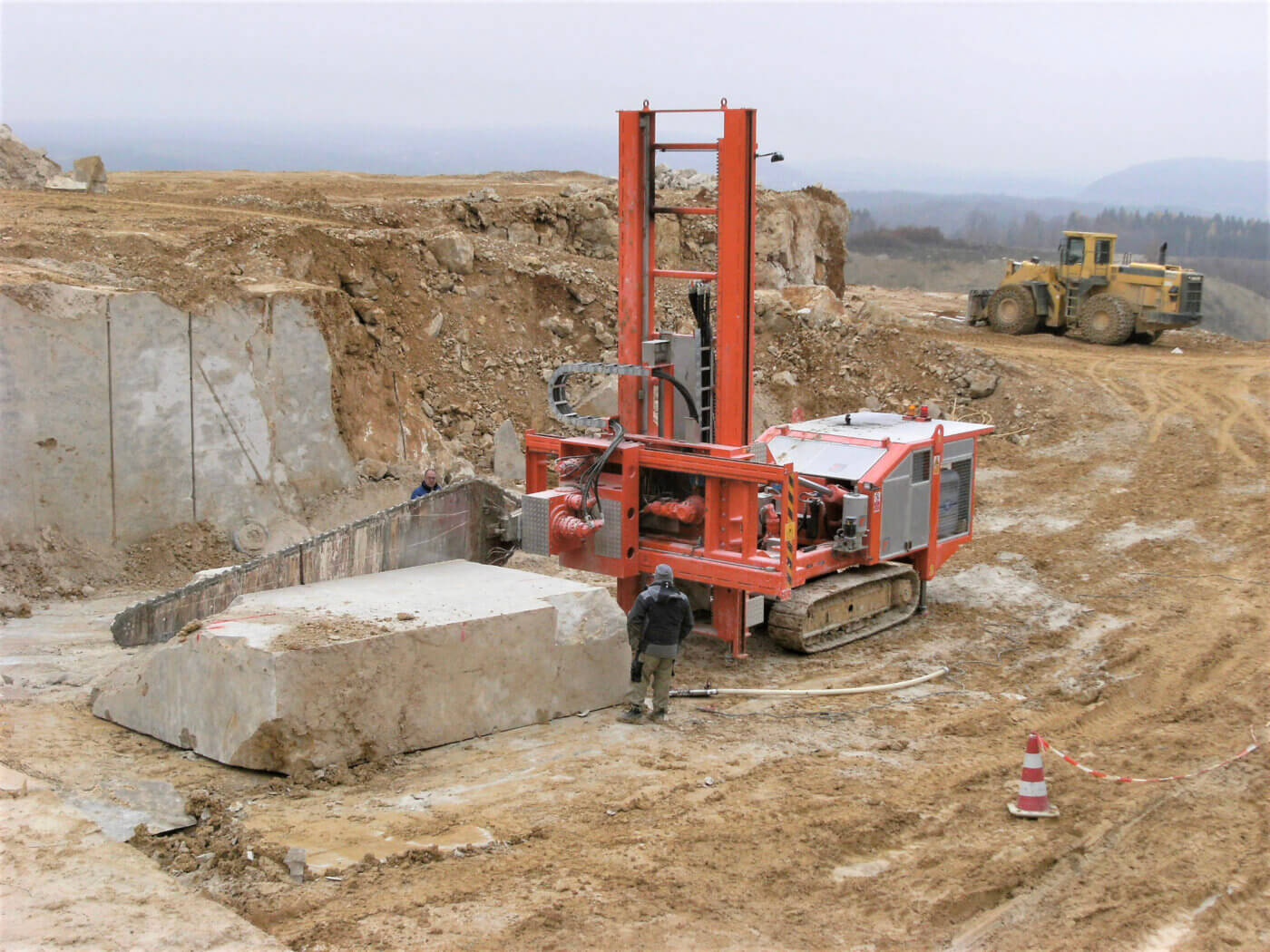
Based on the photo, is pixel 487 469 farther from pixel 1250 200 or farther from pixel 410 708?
pixel 1250 200

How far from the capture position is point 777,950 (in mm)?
6051

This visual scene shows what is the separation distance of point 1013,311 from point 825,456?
58.9 feet

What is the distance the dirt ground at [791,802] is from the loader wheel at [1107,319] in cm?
1374

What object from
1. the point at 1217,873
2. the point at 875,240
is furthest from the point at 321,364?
the point at 875,240

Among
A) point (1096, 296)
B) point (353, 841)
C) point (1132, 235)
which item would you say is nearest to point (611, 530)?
point (353, 841)

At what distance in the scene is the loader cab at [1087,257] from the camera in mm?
27234

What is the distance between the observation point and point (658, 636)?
8.89 meters

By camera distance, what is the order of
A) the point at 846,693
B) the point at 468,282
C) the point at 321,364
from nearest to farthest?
the point at 846,693 → the point at 321,364 → the point at 468,282

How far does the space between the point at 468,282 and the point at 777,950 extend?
13.1 meters

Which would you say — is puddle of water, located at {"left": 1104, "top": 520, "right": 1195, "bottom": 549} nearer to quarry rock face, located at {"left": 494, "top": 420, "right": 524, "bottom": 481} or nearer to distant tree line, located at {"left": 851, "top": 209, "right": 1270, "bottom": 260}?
quarry rock face, located at {"left": 494, "top": 420, "right": 524, "bottom": 481}

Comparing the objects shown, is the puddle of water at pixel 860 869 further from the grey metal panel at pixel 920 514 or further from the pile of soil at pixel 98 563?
the pile of soil at pixel 98 563

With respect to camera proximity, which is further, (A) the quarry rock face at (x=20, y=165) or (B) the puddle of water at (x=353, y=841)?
(A) the quarry rock face at (x=20, y=165)

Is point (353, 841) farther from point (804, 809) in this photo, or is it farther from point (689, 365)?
point (689, 365)

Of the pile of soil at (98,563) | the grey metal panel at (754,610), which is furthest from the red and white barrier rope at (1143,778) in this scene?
the pile of soil at (98,563)
